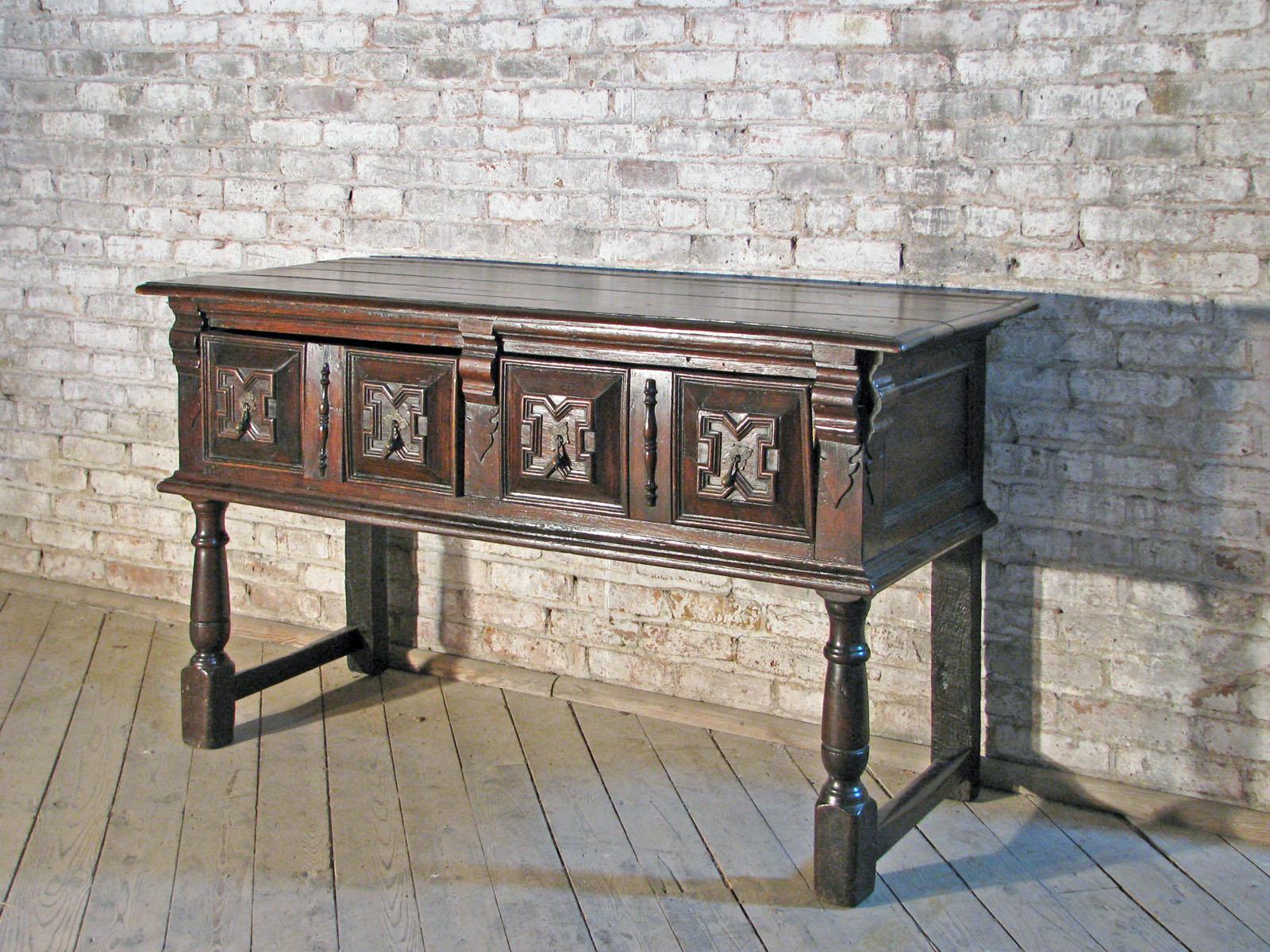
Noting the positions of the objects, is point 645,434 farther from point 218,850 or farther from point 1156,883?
point 1156,883

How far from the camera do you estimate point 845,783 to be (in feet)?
9.51

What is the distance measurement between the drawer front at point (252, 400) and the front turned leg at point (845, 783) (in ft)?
4.24

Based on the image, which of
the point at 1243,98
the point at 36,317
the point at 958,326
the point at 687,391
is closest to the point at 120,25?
the point at 36,317

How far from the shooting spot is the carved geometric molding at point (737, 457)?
277cm

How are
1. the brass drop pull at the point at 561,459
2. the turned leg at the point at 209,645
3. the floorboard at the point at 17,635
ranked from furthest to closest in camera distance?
1. the floorboard at the point at 17,635
2. the turned leg at the point at 209,645
3. the brass drop pull at the point at 561,459

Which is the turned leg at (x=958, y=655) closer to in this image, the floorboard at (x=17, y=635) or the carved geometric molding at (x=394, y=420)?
the carved geometric molding at (x=394, y=420)

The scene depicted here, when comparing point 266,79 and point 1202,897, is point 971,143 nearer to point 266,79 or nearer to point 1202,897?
point 1202,897

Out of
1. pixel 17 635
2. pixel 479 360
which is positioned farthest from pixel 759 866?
pixel 17 635

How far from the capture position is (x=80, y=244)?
458cm

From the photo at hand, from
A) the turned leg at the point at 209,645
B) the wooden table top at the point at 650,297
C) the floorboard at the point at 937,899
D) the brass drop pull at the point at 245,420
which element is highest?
the wooden table top at the point at 650,297

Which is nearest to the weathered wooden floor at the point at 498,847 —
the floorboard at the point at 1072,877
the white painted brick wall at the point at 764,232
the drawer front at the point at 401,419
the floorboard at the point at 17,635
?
the floorboard at the point at 1072,877

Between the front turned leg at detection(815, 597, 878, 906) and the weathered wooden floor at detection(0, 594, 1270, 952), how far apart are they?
61 millimetres

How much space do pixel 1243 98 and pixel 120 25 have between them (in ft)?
10.3

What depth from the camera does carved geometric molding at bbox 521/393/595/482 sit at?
2.95m
